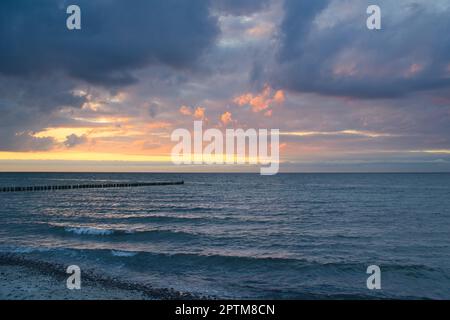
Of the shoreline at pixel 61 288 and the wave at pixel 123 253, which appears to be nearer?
the shoreline at pixel 61 288

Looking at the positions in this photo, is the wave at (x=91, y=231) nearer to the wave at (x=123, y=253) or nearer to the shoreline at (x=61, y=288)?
the wave at (x=123, y=253)

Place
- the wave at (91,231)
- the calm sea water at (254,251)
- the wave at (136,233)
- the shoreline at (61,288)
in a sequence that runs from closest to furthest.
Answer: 1. the shoreline at (61,288)
2. the calm sea water at (254,251)
3. the wave at (136,233)
4. the wave at (91,231)

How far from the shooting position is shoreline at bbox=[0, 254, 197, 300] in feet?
44.7

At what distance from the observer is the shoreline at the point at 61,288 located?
1362 cm

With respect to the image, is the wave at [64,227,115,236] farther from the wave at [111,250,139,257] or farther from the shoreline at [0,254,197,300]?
the shoreline at [0,254,197,300]

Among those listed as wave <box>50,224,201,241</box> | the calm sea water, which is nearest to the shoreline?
the calm sea water

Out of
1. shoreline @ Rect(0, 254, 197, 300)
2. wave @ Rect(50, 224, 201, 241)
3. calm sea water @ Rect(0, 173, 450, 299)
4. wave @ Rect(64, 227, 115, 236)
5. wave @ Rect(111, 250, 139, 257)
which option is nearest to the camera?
shoreline @ Rect(0, 254, 197, 300)

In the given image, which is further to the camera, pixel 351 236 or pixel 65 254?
pixel 351 236

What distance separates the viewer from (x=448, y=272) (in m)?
17.9

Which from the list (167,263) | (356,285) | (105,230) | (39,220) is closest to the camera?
(356,285)

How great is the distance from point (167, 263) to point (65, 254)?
6.42 metres

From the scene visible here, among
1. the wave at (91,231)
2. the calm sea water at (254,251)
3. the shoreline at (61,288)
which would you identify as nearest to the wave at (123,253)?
the calm sea water at (254,251)
